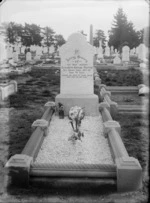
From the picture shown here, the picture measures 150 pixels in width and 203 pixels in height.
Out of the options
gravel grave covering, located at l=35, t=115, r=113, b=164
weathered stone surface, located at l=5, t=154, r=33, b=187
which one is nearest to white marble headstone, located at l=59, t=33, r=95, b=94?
gravel grave covering, located at l=35, t=115, r=113, b=164

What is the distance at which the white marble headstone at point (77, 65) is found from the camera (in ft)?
25.5

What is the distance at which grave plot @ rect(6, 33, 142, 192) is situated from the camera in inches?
156

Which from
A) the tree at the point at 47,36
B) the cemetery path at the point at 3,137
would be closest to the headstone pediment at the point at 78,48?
the cemetery path at the point at 3,137

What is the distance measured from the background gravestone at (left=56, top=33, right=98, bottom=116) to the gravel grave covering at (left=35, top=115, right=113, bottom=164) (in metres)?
1.06

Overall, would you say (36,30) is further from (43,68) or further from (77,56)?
(77,56)

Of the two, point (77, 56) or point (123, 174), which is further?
point (77, 56)

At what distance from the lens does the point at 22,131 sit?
6.46 meters

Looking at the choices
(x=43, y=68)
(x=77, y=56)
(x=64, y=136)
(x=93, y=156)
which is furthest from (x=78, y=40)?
(x=43, y=68)

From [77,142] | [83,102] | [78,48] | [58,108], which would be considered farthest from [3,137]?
[78,48]

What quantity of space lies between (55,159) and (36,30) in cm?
5439

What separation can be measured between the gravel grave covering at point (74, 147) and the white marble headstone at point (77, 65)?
1.44 meters

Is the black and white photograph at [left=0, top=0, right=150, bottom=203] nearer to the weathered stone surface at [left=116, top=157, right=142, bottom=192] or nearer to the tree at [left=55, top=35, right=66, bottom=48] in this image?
the weathered stone surface at [left=116, top=157, right=142, bottom=192]

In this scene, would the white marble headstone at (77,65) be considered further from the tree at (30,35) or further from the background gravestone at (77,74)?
the tree at (30,35)

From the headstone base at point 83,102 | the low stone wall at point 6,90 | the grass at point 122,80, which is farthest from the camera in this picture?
the grass at point 122,80
